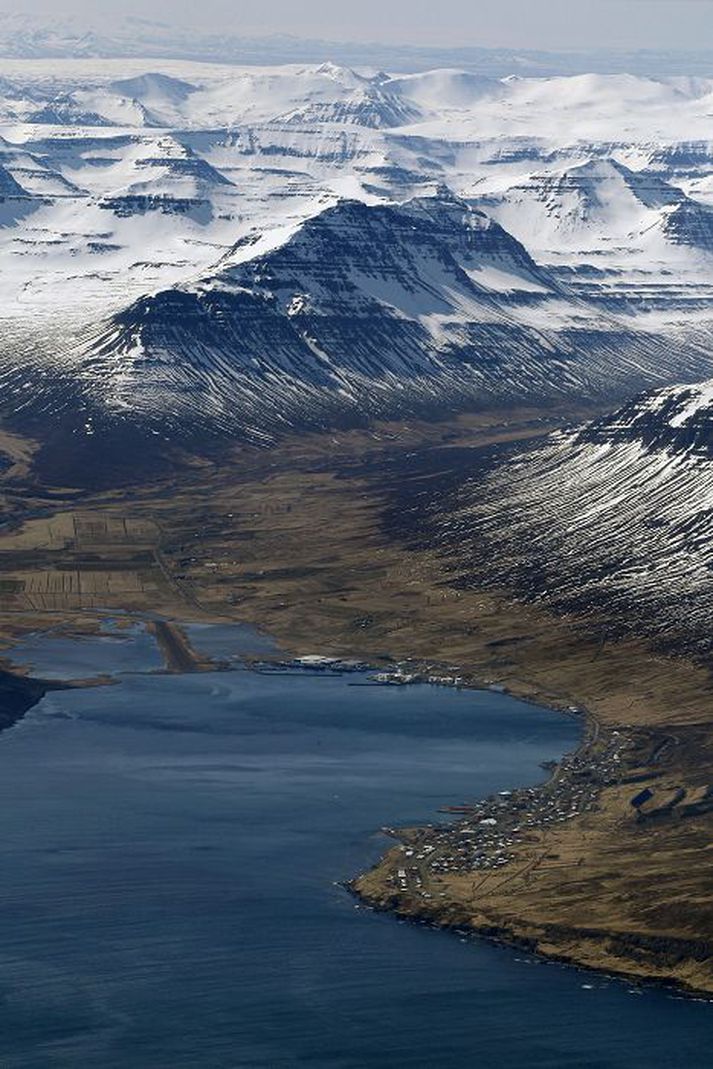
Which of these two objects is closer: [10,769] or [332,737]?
[10,769]

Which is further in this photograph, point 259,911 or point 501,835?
point 501,835

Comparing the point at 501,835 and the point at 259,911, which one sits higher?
the point at 501,835

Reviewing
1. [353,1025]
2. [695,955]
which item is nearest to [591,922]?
[695,955]

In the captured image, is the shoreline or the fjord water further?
the shoreline

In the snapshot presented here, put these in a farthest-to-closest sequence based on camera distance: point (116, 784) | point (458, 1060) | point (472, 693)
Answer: point (472, 693)
point (116, 784)
point (458, 1060)

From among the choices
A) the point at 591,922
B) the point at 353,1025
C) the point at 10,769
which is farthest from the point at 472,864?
the point at 10,769

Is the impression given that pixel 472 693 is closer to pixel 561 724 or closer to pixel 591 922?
pixel 561 724

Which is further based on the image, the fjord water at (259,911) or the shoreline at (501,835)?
the shoreline at (501,835)

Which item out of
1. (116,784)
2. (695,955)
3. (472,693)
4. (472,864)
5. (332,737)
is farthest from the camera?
(472,693)
